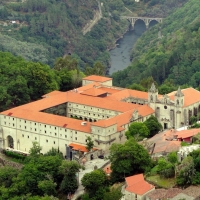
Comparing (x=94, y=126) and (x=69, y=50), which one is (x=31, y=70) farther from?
(x=69, y=50)

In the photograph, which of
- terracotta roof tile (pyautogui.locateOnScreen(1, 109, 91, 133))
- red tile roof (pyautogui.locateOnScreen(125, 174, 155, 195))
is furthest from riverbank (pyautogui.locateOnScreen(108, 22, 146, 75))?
red tile roof (pyautogui.locateOnScreen(125, 174, 155, 195))

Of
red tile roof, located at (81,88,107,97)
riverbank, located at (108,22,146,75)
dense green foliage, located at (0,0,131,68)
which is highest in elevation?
red tile roof, located at (81,88,107,97)

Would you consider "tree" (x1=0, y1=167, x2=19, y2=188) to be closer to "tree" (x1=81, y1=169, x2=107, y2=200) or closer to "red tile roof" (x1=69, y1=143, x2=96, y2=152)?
"red tile roof" (x1=69, y1=143, x2=96, y2=152)

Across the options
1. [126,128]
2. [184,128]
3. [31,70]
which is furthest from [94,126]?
[31,70]

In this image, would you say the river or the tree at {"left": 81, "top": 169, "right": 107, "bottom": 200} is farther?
the river

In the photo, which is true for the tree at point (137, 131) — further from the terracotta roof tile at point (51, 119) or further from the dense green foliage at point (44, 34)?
the dense green foliage at point (44, 34)

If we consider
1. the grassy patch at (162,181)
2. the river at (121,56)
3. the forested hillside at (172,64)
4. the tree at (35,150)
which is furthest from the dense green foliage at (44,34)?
the grassy patch at (162,181)

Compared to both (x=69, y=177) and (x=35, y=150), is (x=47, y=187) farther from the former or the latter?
(x=35, y=150)

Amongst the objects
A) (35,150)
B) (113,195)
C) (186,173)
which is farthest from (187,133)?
(35,150)
